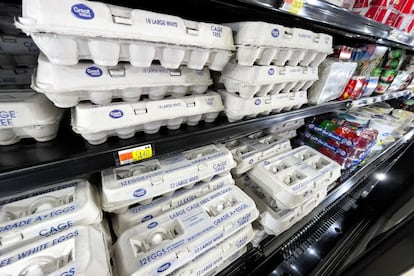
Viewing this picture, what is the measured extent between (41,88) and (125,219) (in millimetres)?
417

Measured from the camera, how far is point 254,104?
0.64 m

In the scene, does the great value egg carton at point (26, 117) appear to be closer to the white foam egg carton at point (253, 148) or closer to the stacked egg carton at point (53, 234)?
the stacked egg carton at point (53, 234)

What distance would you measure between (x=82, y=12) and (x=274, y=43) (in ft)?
1.52

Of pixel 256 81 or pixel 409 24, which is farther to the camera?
pixel 409 24

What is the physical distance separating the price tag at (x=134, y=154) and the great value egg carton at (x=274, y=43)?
0.37 metres

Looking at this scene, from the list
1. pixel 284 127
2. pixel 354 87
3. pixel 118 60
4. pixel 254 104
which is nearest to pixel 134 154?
pixel 118 60

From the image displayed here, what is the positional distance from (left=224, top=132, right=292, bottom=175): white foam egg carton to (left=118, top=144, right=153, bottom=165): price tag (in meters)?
0.45

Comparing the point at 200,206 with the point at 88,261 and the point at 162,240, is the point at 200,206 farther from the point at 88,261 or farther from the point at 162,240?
the point at 88,261

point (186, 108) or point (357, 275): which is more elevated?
point (186, 108)

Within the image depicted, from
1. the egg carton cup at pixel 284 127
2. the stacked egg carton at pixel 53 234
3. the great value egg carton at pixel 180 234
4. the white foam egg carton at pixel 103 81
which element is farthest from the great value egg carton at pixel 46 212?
the egg carton cup at pixel 284 127

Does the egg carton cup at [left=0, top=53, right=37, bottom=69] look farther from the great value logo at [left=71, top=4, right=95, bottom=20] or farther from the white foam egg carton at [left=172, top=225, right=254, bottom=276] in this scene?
the white foam egg carton at [left=172, top=225, right=254, bottom=276]

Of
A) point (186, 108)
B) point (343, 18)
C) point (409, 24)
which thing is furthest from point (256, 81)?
point (409, 24)

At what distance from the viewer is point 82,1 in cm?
33

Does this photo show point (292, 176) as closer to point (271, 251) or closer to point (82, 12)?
point (271, 251)
